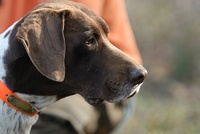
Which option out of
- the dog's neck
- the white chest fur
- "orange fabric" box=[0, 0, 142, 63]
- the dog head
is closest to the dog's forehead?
the dog head

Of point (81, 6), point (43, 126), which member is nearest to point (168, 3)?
point (43, 126)

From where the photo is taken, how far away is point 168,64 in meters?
10.0

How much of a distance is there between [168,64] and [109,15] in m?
4.41

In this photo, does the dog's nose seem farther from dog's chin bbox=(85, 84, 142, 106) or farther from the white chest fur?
the white chest fur

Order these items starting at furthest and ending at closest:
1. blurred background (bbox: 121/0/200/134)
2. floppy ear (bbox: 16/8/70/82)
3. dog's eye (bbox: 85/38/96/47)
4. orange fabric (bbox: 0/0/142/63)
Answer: blurred background (bbox: 121/0/200/134) < orange fabric (bbox: 0/0/142/63) < dog's eye (bbox: 85/38/96/47) < floppy ear (bbox: 16/8/70/82)

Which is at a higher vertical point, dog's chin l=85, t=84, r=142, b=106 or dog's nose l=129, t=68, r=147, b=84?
dog's nose l=129, t=68, r=147, b=84

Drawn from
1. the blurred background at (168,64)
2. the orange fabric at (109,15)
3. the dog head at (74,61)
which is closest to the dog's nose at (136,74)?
the dog head at (74,61)

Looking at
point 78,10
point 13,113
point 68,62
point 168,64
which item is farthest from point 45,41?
point 168,64

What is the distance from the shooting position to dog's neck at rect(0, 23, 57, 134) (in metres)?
4.20

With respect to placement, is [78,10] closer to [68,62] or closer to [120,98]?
[68,62]

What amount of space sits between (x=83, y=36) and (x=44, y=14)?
0.27m

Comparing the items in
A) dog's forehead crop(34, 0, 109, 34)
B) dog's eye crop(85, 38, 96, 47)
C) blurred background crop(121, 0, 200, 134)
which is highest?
dog's forehead crop(34, 0, 109, 34)

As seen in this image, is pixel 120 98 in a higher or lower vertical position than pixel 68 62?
lower

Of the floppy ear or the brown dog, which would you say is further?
the brown dog
